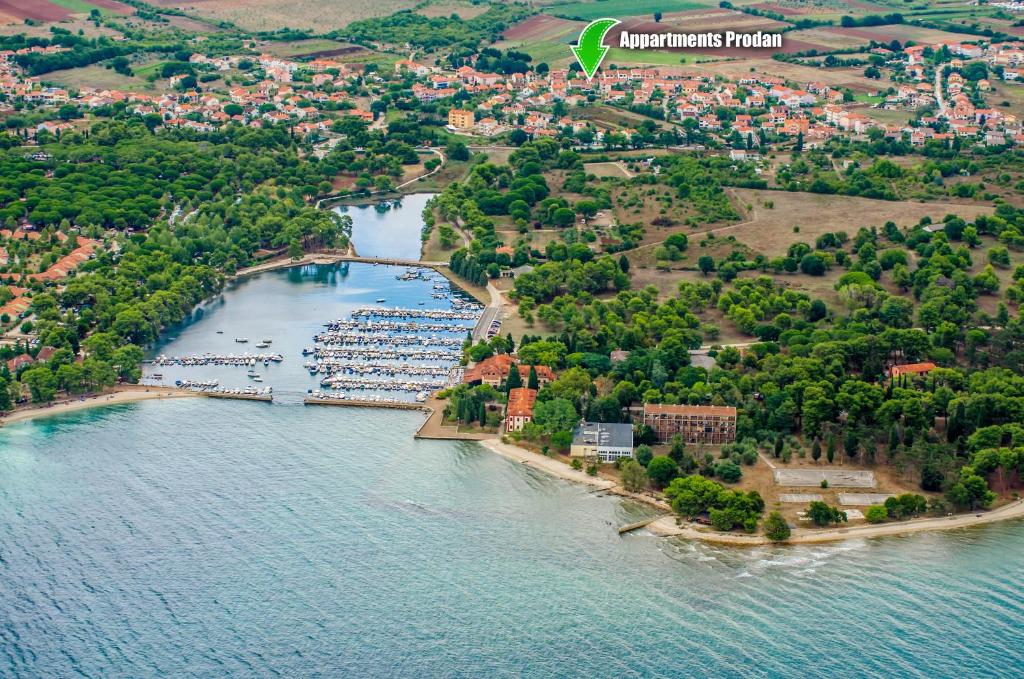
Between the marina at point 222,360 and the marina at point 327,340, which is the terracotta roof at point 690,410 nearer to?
the marina at point 327,340

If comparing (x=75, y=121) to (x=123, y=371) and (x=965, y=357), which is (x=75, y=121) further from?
(x=965, y=357)

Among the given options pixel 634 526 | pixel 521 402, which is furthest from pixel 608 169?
pixel 634 526

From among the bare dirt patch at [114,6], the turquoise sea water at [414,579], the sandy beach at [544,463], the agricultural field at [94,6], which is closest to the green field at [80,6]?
the agricultural field at [94,6]

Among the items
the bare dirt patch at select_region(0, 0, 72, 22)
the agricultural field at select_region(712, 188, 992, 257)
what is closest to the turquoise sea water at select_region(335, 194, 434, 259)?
the agricultural field at select_region(712, 188, 992, 257)

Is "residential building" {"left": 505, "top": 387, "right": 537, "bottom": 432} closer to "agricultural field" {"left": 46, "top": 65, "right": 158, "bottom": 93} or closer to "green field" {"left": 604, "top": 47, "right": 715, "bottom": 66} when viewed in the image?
"agricultural field" {"left": 46, "top": 65, "right": 158, "bottom": 93}

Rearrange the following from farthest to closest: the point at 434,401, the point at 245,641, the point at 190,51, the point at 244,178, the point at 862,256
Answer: the point at 190,51 < the point at 244,178 < the point at 862,256 < the point at 434,401 < the point at 245,641

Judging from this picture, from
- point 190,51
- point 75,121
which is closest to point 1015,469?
point 75,121
